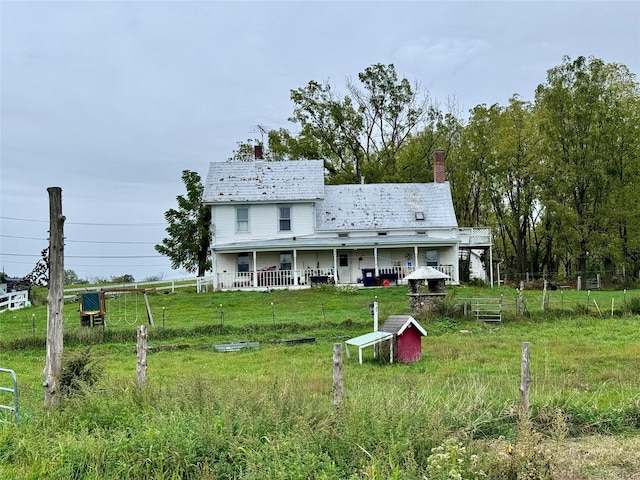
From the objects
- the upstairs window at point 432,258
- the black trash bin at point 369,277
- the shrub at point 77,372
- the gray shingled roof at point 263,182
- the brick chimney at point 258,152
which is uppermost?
the brick chimney at point 258,152

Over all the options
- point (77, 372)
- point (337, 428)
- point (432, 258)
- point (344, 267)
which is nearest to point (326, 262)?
point (344, 267)

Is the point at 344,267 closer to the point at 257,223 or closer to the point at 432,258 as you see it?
the point at 432,258

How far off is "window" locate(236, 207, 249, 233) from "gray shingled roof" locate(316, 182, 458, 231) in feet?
13.5

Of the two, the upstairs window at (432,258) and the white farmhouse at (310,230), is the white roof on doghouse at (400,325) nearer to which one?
the white farmhouse at (310,230)

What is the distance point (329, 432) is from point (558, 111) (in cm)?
3624

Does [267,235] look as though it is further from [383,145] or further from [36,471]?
[36,471]

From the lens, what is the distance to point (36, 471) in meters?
6.09

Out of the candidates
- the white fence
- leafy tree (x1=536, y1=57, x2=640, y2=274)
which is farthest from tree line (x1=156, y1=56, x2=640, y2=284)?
the white fence

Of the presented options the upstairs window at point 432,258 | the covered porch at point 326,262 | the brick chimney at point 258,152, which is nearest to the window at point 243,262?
the covered porch at point 326,262

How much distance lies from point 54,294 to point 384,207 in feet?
87.8

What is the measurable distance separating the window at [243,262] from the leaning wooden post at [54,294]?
79.3ft

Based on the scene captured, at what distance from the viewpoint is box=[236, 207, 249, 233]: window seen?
33375 mm

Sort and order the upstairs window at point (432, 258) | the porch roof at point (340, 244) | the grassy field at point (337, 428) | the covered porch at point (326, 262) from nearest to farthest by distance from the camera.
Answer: the grassy field at point (337, 428) < the porch roof at point (340, 244) < the covered porch at point (326, 262) < the upstairs window at point (432, 258)

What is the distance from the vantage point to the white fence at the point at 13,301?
90.6 feet
